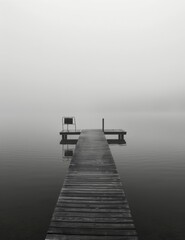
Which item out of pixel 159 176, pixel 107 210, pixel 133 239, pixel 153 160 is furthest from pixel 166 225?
pixel 153 160

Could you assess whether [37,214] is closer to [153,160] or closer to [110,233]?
[110,233]

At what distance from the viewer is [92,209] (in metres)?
6.94

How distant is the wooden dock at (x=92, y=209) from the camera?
18.6ft

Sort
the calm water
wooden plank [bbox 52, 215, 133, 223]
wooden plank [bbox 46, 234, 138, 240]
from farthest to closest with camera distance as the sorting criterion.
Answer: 1. the calm water
2. wooden plank [bbox 52, 215, 133, 223]
3. wooden plank [bbox 46, 234, 138, 240]

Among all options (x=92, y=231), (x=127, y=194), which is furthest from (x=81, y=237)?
(x=127, y=194)

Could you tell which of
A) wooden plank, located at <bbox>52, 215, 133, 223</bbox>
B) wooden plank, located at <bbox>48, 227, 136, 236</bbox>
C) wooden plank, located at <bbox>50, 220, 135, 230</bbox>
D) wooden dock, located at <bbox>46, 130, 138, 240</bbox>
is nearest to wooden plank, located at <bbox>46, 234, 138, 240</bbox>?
wooden dock, located at <bbox>46, 130, 138, 240</bbox>

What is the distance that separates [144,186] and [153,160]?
30.4 feet

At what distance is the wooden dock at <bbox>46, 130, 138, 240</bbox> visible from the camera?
223 inches

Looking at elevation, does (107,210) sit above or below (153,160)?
above

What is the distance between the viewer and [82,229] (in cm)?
588

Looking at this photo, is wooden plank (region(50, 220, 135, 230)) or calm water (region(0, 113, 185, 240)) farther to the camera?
calm water (region(0, 113, 185, 240))

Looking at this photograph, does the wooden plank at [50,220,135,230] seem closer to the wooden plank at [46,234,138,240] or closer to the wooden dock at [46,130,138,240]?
the wooden dock at [46,130,138,240]

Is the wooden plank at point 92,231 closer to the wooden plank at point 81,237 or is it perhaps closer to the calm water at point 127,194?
the wooden plank at point 81,237

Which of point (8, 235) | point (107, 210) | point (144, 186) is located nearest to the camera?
point (107, 210)
